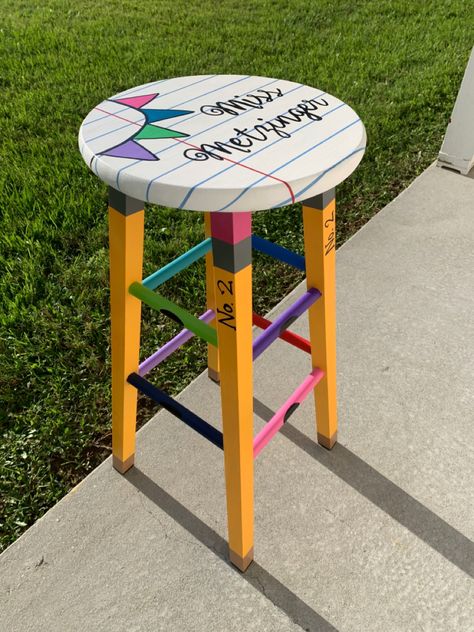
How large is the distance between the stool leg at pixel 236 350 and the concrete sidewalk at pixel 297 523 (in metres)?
0.21

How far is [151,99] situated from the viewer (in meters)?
1.37

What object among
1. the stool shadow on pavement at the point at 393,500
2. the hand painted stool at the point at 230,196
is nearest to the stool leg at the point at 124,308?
the hand painted stool at the point at 230,196

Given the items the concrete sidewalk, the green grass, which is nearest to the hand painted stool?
the concrete sidewalk

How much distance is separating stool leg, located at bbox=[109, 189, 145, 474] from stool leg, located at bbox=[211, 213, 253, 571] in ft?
0.91

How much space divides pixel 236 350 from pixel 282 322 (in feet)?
0.78

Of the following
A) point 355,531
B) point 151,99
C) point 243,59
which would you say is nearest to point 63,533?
point 355,531

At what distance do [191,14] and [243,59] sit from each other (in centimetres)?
129

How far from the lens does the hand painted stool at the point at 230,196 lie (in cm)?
104

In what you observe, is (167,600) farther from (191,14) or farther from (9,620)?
(191,14)

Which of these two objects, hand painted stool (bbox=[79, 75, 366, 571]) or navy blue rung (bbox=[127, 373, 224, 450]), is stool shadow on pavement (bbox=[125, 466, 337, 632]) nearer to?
hand painted stool (bbox=[79, 75, 366, 571])

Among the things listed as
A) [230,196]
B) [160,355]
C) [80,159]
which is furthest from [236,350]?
[80,159]

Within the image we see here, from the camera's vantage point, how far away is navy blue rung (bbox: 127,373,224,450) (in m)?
1.37

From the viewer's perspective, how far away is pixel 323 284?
1.40 meters

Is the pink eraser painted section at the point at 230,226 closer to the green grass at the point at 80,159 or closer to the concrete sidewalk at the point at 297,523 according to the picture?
the concrete sidewalk at the point at 297,523
